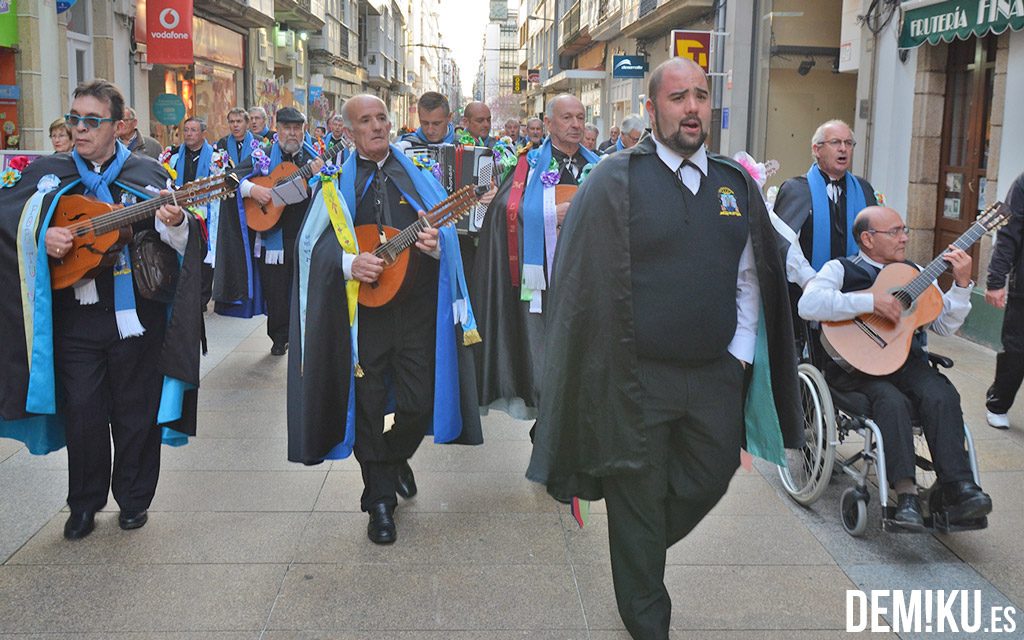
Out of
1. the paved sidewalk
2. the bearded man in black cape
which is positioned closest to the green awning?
the paved sidewalk

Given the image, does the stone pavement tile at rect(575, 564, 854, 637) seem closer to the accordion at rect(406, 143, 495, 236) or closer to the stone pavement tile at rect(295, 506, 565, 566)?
the stone pavement tile at rect(295, 506, 565, 566)

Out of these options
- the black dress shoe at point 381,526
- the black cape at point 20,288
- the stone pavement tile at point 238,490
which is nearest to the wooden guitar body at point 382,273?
the black cape at point 20,288

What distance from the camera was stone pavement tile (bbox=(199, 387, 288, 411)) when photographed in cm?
715

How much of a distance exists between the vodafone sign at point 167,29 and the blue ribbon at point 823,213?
12.8m

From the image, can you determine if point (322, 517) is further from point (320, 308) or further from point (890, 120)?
point (890, 120)

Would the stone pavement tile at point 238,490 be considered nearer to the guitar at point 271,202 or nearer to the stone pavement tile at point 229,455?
the stone pavement tile at point 229,455

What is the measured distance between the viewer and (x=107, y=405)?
479cm

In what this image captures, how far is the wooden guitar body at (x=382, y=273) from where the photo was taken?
4.72 metres

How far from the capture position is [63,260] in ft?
14.9

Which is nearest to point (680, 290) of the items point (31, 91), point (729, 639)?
point (729, 639)

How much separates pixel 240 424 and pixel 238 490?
1403 millimetres

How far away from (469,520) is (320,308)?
1212 millimetres

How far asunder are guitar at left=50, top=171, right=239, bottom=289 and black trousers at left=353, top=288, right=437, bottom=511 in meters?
1.04

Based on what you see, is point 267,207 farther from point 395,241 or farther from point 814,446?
point 814,446
